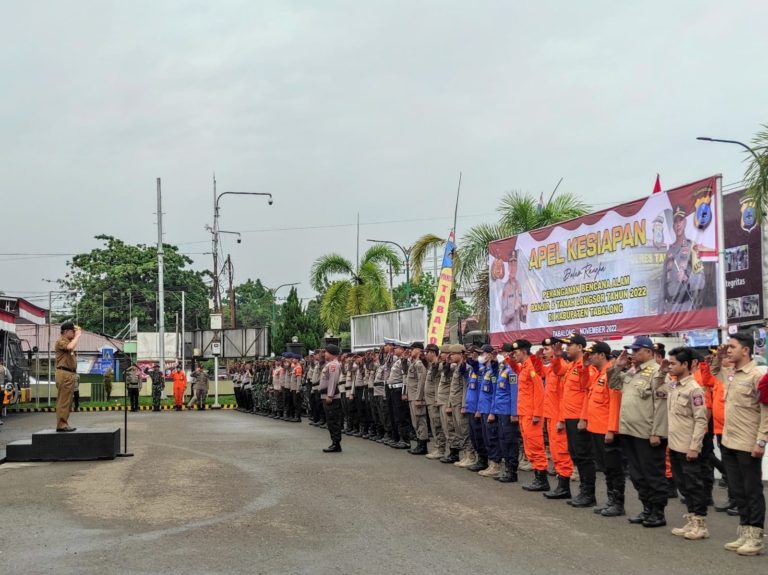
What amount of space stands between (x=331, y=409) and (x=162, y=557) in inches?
351

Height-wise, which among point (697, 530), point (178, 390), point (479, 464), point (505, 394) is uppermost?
point (505, 394)

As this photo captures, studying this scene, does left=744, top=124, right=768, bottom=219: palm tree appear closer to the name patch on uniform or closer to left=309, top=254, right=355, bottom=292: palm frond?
the name patch on uniform

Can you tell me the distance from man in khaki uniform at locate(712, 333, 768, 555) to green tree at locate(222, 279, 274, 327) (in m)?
106

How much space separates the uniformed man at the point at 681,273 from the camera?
12906mm

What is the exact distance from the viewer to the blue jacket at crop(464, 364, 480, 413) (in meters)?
13.6

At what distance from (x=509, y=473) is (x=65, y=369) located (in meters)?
7.44

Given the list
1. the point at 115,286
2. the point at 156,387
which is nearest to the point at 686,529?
the point at 156,387

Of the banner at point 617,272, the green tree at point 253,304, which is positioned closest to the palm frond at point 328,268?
the banner at point 617,272

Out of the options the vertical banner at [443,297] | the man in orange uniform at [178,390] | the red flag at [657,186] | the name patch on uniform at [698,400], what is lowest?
the man in orange uniform at [178,390]

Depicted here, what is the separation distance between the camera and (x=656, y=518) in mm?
8852

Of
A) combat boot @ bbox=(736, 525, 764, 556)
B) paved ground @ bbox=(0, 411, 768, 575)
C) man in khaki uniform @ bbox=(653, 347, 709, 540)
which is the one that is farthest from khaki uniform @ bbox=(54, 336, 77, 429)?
combat boot @ bbox=(736, 525, 764, 556)

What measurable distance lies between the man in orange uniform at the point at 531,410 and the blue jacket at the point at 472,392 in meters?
1.40

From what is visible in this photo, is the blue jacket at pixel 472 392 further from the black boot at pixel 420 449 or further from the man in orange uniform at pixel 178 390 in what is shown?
the man in orange uniform at pixel 178 390

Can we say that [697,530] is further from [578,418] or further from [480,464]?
[480,464]
